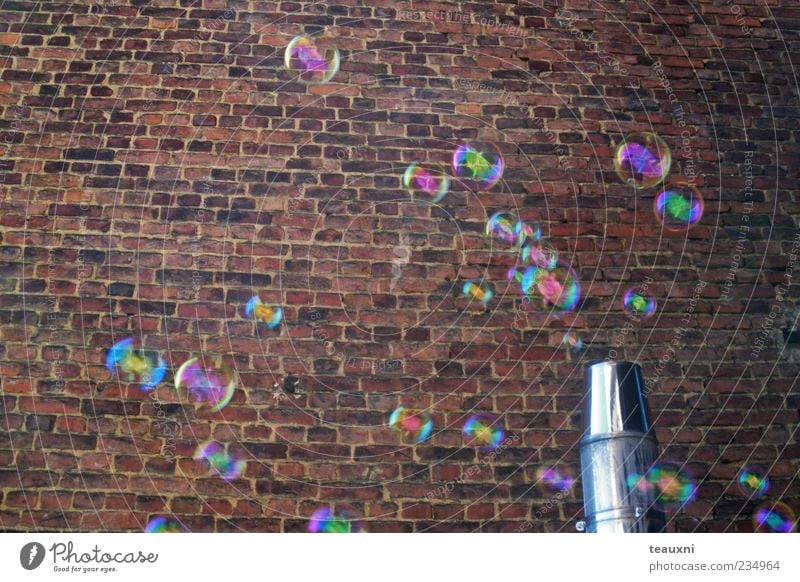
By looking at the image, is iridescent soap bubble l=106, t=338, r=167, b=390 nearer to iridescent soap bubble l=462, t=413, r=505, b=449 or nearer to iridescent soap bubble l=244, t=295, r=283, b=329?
iridescent soap bubble l=244, t=295, r=283, b=329

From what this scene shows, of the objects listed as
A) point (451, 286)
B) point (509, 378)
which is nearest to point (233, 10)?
point (451, 286)

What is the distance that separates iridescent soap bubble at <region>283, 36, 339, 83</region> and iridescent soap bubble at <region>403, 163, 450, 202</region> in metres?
0.59

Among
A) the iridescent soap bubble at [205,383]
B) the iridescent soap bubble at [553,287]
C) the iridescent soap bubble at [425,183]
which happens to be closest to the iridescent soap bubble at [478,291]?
the iridescent soap bubble at [553,287]

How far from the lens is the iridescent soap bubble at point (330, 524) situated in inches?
125

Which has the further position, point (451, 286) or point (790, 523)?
point (451, 286)

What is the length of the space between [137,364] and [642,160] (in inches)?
89.8

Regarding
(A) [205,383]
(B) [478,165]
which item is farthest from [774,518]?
(A) [205,383]

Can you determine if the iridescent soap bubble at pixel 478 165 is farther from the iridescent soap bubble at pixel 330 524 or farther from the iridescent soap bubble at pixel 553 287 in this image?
the iridescent soap bubble at pixel 330 524

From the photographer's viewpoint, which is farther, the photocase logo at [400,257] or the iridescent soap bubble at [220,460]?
the photocase logo at [400,257]

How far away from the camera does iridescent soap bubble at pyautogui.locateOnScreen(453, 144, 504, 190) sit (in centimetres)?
376

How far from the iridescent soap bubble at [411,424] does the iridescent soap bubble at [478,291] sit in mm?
519
